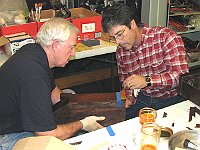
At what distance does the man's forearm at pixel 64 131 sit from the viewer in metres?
1.51

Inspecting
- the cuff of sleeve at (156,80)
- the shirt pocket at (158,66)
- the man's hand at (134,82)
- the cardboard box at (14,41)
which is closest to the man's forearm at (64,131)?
the man's hand at (134,82)

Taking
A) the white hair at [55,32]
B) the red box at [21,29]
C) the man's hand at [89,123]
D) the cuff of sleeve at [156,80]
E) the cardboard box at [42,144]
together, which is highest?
the white hair at [55,32]

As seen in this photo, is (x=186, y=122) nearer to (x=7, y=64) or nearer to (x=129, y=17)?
(x=129, y=17)

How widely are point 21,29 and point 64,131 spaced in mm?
1271

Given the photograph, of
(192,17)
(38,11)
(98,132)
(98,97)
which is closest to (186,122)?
(98,132)

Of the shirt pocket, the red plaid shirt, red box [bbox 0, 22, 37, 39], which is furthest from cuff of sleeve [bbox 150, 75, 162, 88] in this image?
red box [bbox 0, 22, 37, 39]

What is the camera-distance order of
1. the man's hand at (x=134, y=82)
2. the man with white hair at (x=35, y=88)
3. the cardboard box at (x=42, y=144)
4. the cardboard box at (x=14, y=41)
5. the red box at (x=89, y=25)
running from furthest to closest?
1. the red box at (x=89, y=25)
2. the cardboard box at (x=14, y=41)
3. the man's hand at (x=134, y=82)
4. the man with white hair at (x=35, y=88)
5. the cardboard box at (x=42, y=144)

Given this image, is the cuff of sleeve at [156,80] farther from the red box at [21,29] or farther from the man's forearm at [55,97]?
the red box at [21,29]

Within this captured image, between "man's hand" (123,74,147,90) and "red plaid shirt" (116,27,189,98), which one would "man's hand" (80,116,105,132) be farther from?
"red plaid shirt" (116,27,189,98)

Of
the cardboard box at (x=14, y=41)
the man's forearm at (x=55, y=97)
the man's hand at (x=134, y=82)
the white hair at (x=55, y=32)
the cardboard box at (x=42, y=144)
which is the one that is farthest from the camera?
the cardboard box at (x=14, y=41)

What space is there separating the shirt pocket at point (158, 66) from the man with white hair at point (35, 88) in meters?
0.61

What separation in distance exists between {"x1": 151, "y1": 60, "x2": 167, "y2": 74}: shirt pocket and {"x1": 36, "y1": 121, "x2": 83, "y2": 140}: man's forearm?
705 mm

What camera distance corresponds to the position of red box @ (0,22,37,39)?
8.30 ft

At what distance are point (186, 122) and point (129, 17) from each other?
0.75 metres
